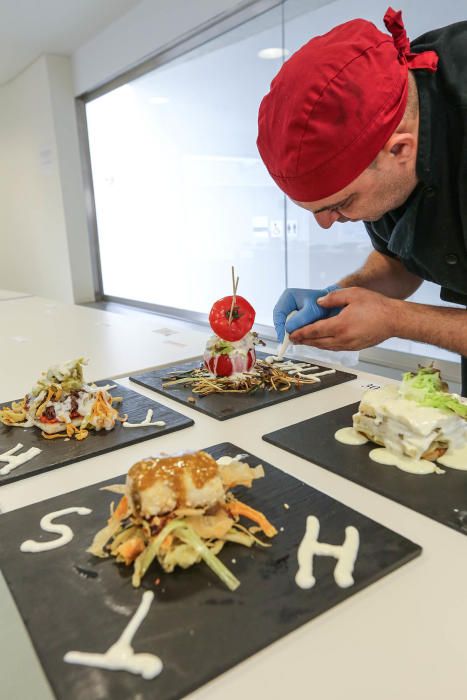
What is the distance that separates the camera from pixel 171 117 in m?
4.47

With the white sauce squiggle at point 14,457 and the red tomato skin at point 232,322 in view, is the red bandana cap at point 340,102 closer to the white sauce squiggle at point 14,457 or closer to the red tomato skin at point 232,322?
the red tomato skin at point 232,322

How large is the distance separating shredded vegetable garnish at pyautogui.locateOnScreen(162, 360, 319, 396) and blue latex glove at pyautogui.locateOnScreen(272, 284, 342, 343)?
0.10 metres

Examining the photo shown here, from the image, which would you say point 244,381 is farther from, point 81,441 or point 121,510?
point 121,510

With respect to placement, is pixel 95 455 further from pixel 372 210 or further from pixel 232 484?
pixel 372 210

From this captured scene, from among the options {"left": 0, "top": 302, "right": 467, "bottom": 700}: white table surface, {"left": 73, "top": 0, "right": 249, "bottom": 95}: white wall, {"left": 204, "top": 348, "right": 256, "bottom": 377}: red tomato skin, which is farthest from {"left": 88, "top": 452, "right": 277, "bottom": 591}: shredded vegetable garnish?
{"left": 73, "top": 0, "right": 249, "bottom": 95}: white wall

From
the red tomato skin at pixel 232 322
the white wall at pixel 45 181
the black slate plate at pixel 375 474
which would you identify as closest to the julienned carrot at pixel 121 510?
the black slate plate at pixel 375 474

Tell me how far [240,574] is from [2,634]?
0.30 meters

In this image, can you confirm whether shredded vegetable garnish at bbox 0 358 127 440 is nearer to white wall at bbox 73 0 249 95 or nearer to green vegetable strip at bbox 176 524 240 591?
green vegetable strip at bbox 176 524 240 591

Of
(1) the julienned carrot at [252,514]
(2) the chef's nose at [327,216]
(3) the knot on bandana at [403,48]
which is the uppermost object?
(3) the knot on bandana at [403,48]

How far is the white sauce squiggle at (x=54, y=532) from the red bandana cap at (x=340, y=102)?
2.51 feet

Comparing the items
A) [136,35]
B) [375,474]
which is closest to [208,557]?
[375,474]

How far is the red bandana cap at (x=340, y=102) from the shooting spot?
3.35 ft

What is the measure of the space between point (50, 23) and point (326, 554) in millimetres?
5017

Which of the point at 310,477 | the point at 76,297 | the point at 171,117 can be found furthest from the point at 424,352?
the point at 76,297
